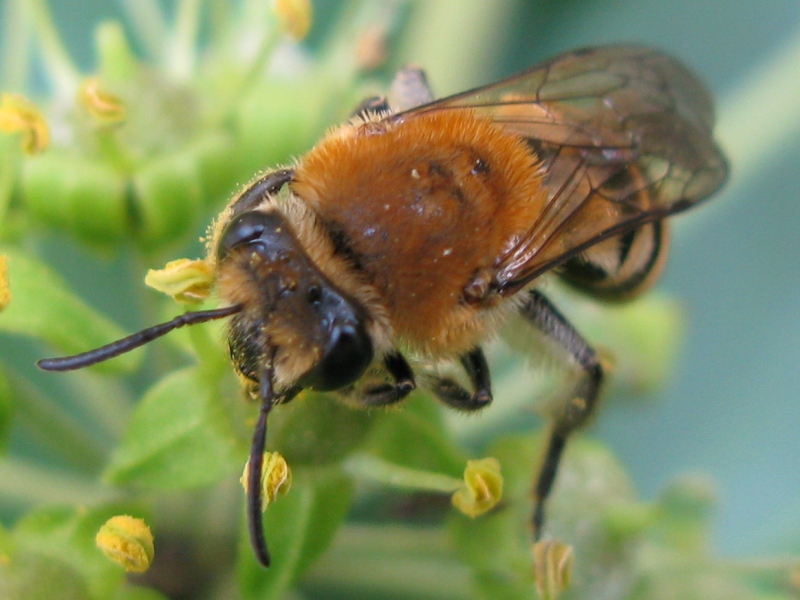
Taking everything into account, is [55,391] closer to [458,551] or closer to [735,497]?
[458,551]

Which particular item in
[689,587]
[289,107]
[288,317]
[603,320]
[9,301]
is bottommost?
[689,587]

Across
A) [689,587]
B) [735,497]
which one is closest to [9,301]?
[689,587]

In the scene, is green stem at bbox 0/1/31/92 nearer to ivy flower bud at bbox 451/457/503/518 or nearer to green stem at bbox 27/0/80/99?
green stem at bbox 27/0/80/99

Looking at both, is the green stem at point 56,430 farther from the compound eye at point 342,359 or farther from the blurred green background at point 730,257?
the blurred green background at point 730,257

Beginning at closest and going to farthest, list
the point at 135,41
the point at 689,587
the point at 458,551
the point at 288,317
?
the point at 288,317
the point at 458,551
the point at 689,587
the point at 135,41

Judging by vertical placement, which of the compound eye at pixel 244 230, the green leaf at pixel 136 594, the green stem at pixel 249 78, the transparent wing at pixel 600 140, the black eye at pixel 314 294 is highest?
the green stem at pixel 249 78

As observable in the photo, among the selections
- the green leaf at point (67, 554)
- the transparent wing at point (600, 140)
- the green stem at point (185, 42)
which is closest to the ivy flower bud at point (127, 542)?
the green leaf at point (67, 554)

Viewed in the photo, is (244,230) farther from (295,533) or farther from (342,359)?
(295,533)
